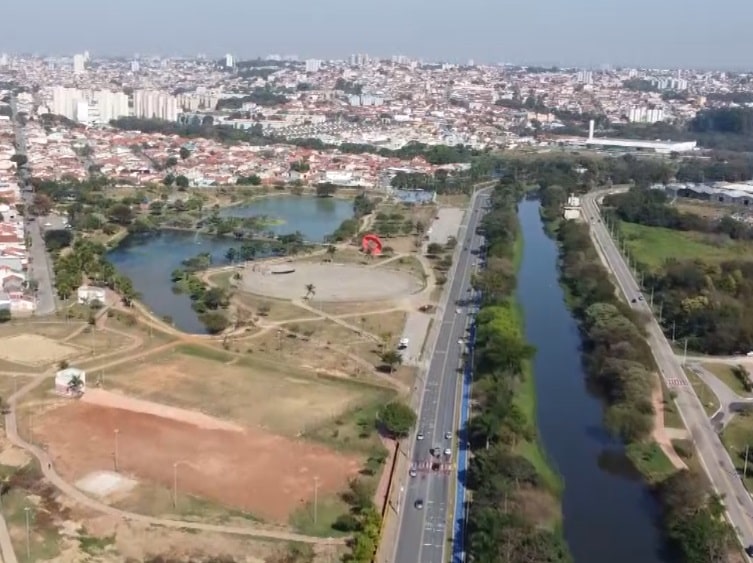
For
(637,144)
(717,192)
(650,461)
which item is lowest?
(650,461)

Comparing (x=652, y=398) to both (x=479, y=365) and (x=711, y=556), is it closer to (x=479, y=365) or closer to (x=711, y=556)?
(x=479, y=365)

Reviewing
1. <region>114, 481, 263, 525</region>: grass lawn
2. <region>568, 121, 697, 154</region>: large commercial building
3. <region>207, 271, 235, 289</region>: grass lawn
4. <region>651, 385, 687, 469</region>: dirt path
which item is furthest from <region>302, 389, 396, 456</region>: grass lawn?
<region>568, 121, 697, 154</region>: large commercial building

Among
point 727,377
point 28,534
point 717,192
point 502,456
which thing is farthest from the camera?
point 717,192

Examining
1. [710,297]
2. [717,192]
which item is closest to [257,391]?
[710,297]

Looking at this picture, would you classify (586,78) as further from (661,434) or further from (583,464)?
(583,464)

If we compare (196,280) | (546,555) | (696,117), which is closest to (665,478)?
(546,555)

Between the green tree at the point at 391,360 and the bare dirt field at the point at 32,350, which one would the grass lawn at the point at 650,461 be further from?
the bare dirt field at the point at 32,350
